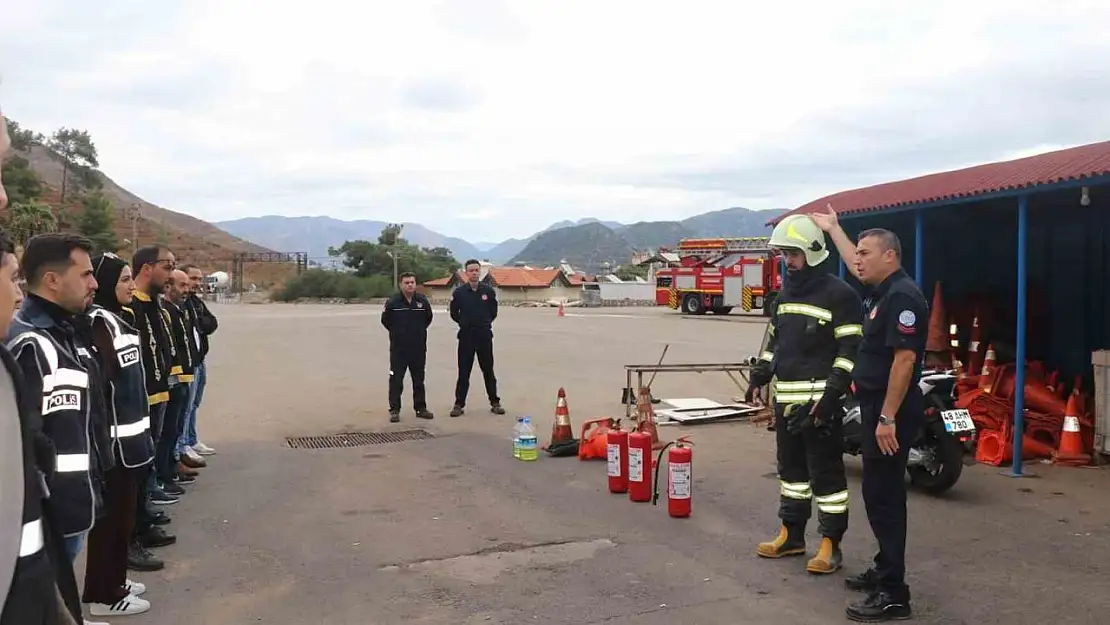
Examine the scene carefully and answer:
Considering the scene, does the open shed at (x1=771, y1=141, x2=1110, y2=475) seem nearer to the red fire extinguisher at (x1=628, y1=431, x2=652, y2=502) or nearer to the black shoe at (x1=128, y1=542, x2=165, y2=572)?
the red fire extinguisher at (x1=628, y1=431, x2=652, y2=502)

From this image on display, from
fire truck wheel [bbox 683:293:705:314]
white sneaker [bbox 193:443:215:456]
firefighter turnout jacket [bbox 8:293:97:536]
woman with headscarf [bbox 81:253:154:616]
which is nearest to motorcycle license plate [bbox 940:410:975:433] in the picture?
woman with headscarf [bbox 81:253:154:616]

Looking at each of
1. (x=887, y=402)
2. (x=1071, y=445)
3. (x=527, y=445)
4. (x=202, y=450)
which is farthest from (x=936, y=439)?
(x=202, y=450)

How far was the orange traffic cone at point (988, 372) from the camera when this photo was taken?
8.62 m

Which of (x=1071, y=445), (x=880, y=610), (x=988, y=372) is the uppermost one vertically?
(x=988, y=372)

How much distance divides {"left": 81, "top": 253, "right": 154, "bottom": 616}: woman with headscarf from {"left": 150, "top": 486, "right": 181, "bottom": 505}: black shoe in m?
2.12

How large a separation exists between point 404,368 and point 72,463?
772cm

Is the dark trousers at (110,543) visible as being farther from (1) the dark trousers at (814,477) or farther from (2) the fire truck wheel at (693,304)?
(2) the fire truck wheel at (693,304)

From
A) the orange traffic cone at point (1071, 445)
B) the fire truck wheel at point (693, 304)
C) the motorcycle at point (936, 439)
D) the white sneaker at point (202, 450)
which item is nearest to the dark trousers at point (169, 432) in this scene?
the white sneaker at point (202, 450)

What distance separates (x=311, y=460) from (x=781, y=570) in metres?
4.99

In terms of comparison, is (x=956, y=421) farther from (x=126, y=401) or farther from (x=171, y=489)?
(x=171, y=489)

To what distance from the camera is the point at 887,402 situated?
174 inches

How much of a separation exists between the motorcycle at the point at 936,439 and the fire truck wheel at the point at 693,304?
99.6 feet

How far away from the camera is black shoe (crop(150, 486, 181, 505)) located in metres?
6.59

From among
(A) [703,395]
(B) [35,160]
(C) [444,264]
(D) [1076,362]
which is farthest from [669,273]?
(B) [35,160]
